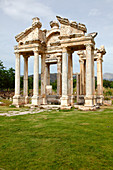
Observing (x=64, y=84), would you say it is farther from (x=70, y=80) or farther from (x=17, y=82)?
(x=17, y=82)

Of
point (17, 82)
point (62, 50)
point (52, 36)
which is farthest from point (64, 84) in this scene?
point (52, 36)

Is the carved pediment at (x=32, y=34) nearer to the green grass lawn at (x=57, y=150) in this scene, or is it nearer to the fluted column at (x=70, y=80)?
the fluted column at (x=70, y=80)

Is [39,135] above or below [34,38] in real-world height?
below

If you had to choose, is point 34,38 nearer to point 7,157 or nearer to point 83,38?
point 83,38

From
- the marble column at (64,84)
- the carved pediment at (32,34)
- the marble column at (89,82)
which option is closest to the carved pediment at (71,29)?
the marble column at (64,84)

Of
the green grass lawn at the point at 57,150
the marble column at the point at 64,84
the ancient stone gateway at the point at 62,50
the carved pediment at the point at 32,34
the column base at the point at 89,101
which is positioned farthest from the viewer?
the carved pediment at the point at 32,34

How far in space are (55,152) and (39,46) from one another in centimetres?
1526

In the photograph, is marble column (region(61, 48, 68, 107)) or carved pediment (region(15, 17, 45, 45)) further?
carved pediment (region(15, 17, 45, 45))

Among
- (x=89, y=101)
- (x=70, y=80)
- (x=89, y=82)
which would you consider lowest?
(x=89, y=101)

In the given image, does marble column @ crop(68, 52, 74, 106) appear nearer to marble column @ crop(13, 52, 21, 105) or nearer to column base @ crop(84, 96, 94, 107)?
column base @ crop(84, 96, 94, 107)

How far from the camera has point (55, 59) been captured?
24.9 m

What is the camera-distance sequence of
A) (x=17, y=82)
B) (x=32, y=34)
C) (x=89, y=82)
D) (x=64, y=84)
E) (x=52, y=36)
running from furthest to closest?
(x=52, y=36), (x=17, y=82), (x=32, y=34), (x=64, y=84), (x=89, y=82)

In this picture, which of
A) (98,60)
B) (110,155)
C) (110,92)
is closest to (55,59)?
(98,60)

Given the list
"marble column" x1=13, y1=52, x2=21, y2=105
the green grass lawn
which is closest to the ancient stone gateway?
"marble column" x1=13, y1=52, x2=21, y2=105
